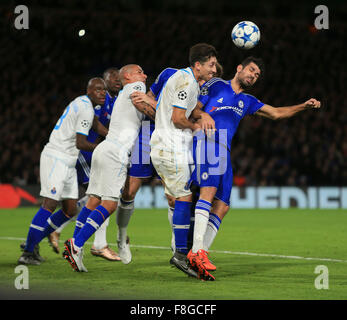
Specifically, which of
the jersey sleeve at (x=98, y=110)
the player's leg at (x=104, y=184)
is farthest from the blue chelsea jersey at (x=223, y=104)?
the jersey sleeve at (x=98, y=110)

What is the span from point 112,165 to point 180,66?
15569 millimetres

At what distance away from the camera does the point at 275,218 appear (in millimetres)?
14039

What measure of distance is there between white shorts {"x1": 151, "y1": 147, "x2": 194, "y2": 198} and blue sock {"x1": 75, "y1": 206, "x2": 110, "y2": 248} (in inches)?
28.8

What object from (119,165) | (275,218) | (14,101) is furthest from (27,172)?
(119,165)

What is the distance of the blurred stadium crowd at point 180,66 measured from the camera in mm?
17984

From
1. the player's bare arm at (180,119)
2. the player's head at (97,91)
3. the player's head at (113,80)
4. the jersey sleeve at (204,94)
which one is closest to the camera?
the player's bare arm at (180,119)

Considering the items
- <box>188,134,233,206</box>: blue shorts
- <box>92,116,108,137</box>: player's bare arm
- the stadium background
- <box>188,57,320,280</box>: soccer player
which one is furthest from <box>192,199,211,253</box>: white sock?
the stadium background

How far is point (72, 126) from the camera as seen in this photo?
24.2 feet

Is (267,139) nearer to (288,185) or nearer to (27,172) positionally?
(288,185)

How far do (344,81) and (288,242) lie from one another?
567 inches

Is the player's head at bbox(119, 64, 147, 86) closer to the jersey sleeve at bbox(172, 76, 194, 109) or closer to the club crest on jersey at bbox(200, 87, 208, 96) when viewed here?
the club crest on jersey at bbox(200, 87, 208, 96)

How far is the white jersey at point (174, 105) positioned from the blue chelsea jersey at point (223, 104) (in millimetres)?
421

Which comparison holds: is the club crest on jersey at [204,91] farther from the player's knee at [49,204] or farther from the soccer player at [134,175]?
the player's knee at [49,204]

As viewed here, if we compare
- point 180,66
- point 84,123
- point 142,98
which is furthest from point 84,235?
point 180,66
